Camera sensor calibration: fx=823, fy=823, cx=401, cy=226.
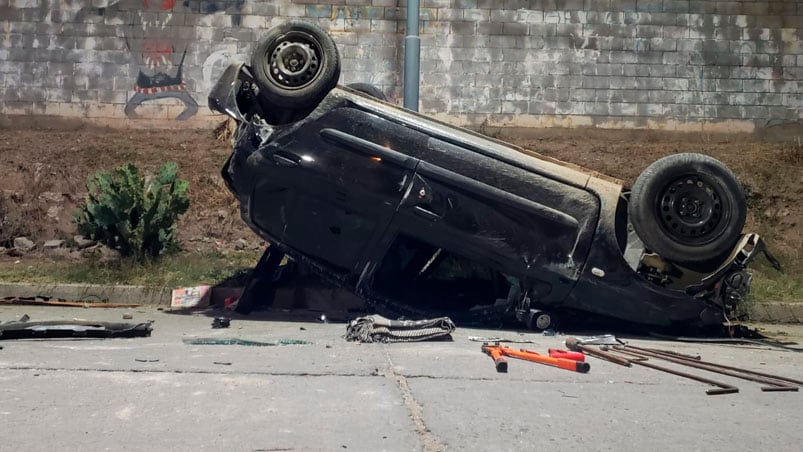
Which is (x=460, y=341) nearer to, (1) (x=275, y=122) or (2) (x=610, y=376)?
(2) (x=610, y=376)

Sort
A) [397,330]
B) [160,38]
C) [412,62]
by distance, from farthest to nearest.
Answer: [160,38], [412,62], [397,330]

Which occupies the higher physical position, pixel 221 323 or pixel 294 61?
pixel 294 61

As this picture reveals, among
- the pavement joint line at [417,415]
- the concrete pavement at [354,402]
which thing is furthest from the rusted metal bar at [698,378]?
the pavement joint line at [417,415]

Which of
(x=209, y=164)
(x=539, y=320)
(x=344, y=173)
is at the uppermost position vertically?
(x=344, y=173)

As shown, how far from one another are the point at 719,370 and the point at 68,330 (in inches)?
166

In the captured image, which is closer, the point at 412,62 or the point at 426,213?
the point at 426,213

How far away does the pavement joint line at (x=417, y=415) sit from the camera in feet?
10.7

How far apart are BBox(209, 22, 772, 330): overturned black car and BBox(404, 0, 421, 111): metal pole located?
2.61 meters

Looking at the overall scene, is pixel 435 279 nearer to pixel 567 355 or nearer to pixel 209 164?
pixel 567 355

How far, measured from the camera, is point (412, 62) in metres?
8.96

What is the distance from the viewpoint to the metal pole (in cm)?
887

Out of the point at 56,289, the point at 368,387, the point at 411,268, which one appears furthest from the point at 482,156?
the point at 56,289

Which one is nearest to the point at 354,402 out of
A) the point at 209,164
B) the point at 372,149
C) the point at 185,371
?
the point at 185,371

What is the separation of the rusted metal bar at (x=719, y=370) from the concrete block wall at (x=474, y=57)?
681 cm
